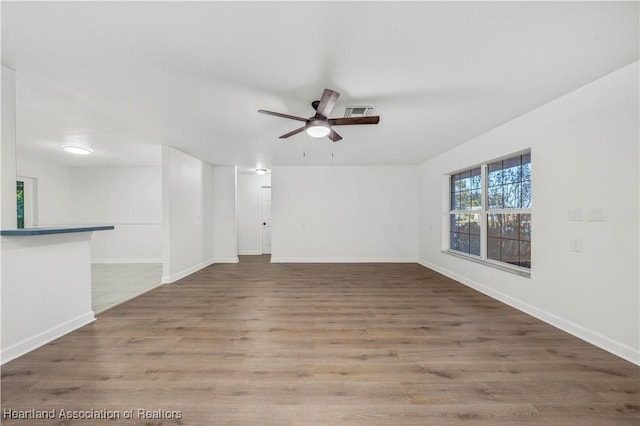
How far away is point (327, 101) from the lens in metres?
2.19

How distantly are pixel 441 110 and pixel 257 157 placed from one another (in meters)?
3.59

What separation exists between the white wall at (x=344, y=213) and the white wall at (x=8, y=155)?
14.1 ft

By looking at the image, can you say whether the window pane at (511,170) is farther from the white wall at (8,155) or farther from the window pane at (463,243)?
the white wall at (8,155)

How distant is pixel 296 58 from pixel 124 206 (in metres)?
6.56

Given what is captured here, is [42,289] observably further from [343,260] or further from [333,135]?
[343,260]

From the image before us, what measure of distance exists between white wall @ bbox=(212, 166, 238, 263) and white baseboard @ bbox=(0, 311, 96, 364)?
11.6 ft

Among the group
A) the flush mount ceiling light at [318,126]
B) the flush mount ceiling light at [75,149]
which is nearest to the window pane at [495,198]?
the flush mount ceiling light at [318,126]

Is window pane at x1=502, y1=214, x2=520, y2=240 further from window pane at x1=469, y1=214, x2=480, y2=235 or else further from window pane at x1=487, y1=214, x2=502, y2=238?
window pane at x1=469, y1=214, x2=480, y2=235

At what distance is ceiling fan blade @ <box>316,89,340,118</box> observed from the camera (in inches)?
81.1

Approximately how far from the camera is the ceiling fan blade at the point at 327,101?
2061mm

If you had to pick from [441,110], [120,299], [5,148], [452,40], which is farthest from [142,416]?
[441,110]

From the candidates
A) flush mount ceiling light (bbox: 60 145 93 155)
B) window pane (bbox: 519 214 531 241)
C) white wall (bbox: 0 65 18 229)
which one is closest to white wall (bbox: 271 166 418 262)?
window pane (bbox: 519 214 531 241)

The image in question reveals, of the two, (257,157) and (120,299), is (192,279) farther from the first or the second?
(257,157)

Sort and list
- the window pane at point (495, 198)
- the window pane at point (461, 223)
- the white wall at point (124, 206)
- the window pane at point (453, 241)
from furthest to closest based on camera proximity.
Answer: the white wall at point (124, 206)
the window pane at point (453, 241)
the window pane at point (461, 223)
the window pane at point (495, 198)
